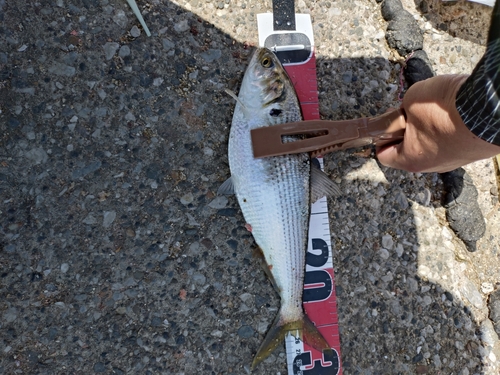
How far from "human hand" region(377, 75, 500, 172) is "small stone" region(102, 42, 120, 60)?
1.83 meters

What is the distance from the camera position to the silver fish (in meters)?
2.26

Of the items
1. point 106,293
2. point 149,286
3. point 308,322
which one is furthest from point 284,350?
point 106,293

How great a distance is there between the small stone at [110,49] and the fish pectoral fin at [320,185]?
1.43m

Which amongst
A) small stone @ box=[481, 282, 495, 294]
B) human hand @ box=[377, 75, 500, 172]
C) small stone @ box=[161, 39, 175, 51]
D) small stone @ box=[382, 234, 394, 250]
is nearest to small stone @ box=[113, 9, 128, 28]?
small stone @ box=[161, 39, 175, 51]

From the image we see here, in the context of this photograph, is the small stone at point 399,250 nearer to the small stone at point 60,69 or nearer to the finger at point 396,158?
the finger at point 396,158

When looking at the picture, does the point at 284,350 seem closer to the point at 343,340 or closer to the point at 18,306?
the point at 343,340

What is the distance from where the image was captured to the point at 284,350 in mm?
2406

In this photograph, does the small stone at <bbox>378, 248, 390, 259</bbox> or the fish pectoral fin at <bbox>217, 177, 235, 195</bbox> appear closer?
the fish pectoral fin at <bbox>217, 177, 235, 195</bbox>

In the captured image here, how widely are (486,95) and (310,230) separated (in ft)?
4.21

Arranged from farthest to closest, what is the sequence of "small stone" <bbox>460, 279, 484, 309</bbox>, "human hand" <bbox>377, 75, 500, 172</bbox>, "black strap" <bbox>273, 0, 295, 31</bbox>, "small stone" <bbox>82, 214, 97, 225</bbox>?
"small stone" <bbox>460, 279, 484, 309</bbox>, "black strap" <bbox>273, 0, 295, 31</bbox>, "small stone" <bbox>82, 214, 97, 225</bbox>, "human hand" <bbox>377, 75, 500, 172</bbox>

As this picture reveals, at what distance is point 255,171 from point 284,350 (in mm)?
1181

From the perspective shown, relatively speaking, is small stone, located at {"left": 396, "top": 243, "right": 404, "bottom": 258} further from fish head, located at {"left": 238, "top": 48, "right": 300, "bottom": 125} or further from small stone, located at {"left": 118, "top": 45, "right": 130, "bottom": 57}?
small stone, located at {"left": 118, "top": 45, "right": 130, "bottom": 57}

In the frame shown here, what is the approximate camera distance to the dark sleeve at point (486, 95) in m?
1.52

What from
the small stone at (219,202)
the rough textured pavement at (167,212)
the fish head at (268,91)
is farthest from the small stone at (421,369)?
the fish head at (268,91)
